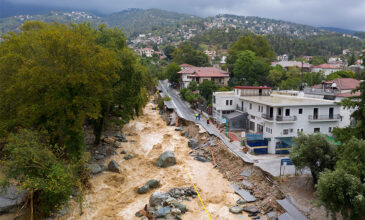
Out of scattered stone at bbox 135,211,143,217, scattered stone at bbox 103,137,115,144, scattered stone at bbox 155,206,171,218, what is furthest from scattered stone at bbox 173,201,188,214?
scattered stone at bbox 103,137,115,144

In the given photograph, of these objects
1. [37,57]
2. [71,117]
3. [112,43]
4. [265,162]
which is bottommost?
[265,162]

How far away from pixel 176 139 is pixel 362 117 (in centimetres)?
2360

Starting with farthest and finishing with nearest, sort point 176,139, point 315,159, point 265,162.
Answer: point 176,139, point 265,162, point 315,159

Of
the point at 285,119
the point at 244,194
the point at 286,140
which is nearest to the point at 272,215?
the point at 244,194

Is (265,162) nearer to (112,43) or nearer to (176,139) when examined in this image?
(176,139)

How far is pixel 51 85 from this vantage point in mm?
20922

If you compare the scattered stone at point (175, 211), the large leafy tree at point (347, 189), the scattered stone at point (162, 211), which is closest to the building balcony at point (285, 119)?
the large leafy tree at point (347, 189)

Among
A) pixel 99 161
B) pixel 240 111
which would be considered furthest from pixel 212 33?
pixel 99 161

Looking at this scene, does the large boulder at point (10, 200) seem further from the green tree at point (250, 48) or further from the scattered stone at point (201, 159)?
the green tree at point (250, 48)

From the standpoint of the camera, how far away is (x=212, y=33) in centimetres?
19638

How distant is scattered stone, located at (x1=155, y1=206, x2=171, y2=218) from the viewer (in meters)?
18.7

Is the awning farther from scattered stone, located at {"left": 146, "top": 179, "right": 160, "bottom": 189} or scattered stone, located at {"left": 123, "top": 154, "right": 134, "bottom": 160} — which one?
scattered stone, located at {"left": 123, "top": 154, "right": 134, "bottom": 160}

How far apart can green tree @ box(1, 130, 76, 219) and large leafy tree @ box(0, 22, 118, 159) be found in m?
3.41

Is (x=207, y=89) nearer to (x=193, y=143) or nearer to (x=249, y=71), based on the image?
(x=249, y=71)
